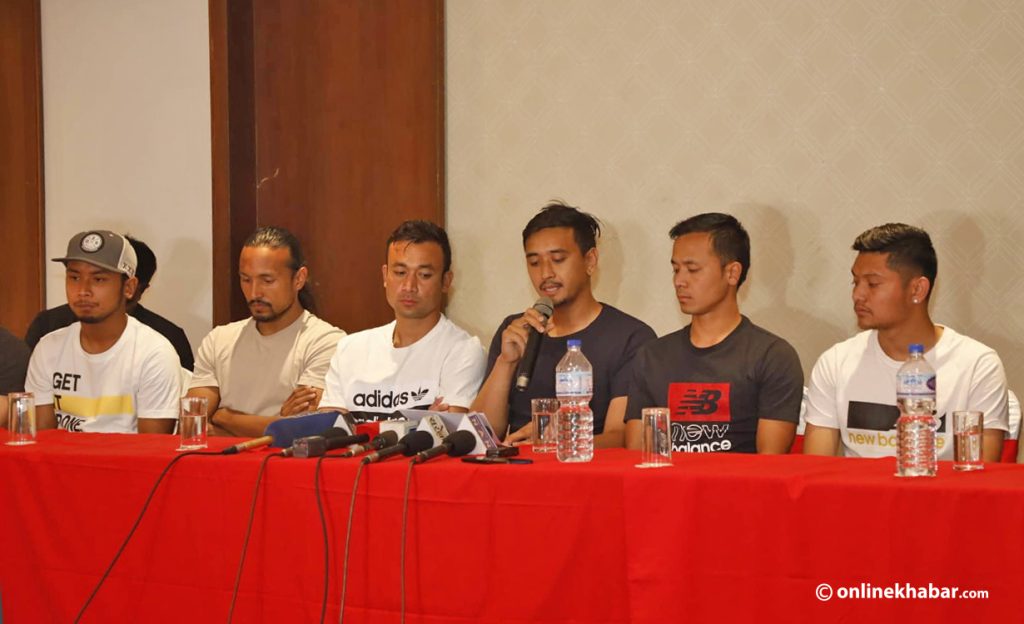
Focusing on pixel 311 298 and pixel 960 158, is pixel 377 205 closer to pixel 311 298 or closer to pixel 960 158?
pixel 311 298

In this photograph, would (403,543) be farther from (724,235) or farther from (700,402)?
(724,235)

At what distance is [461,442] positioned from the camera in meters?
2.36

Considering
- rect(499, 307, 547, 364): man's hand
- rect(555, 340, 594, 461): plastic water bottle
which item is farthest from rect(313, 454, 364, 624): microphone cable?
rect(499, 307, 547, 364): man's hand

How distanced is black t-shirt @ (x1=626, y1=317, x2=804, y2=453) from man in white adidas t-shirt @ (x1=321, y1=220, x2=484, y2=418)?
24.5 inches

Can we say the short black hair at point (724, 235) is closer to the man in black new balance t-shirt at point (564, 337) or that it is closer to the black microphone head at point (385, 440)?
the man in black new balance t-shirt at point (564, 337)

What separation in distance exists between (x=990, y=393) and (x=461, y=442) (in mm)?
1444

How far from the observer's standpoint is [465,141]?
4266 mm

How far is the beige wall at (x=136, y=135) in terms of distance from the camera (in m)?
4.67

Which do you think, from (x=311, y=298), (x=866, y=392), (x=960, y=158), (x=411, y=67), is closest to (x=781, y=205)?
(x=960, y=158)

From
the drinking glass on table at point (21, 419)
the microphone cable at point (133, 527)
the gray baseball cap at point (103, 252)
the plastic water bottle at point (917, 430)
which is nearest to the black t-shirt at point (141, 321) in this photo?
the gray baseball cap at point (103, 252)

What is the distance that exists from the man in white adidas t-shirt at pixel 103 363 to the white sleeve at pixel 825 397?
2.08m

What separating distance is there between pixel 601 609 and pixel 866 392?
4.02 feet

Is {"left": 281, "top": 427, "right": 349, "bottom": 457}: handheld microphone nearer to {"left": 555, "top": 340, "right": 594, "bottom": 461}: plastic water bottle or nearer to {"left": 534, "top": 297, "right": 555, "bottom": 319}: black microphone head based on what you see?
{"left": 555, "top": 340, "right": 594, "bottom": 461}: plastic water bottle

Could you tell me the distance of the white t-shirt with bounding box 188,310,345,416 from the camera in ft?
13.0
